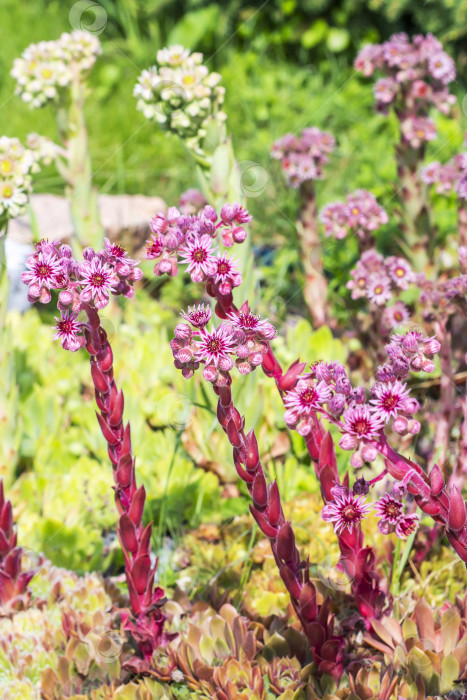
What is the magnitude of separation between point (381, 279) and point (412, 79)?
114cm

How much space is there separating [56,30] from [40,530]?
612cm

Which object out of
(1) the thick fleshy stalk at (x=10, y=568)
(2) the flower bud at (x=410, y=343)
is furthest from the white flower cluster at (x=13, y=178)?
(2) the flower bud at (x=410, y=343)

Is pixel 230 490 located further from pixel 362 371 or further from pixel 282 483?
pixel 362 371

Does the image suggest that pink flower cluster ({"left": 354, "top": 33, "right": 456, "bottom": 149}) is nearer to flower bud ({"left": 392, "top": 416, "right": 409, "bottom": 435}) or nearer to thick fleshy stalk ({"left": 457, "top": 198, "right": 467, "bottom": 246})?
thick fleshy stalk ({"left": 457, "top": 198, "right": 467, "bottom": 246})

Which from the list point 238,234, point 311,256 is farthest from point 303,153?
point 238,234

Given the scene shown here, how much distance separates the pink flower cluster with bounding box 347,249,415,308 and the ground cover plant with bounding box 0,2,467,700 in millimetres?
11

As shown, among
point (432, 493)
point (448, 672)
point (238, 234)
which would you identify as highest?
point (238, 234)

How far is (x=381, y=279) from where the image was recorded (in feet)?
10.0

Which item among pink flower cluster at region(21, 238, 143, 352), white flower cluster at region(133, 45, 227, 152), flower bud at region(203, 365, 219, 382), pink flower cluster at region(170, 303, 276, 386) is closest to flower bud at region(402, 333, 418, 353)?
pink flower cluster at region(170, 303, 276, 386)

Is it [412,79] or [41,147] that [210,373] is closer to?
[41,147]

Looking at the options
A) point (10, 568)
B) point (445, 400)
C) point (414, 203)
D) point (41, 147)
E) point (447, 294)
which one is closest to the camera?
point (10, 568)

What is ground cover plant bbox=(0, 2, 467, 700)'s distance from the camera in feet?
5.63

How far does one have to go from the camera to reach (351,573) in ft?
6.04

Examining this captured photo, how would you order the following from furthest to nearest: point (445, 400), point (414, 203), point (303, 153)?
point (303, 153) < point (414, 203) < point (445, 400)
